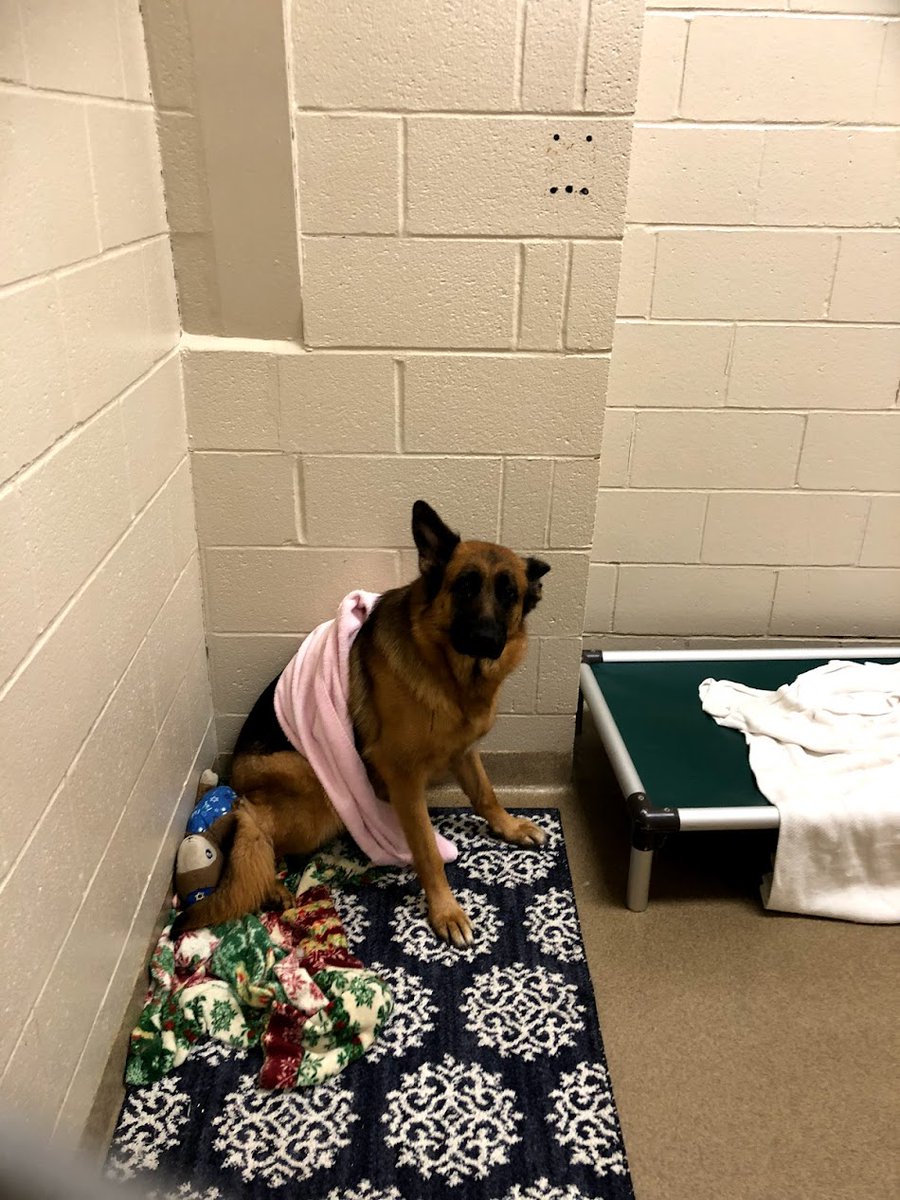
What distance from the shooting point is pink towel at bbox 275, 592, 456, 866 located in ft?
6.99

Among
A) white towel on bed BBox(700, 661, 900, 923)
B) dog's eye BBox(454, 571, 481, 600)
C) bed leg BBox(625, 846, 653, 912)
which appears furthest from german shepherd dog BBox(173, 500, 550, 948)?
white towel on bed BBox(700, 661, 900, 923)

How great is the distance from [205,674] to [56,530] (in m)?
1.08

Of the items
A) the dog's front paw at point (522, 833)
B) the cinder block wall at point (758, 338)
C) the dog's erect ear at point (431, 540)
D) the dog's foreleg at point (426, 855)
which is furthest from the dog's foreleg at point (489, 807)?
the cinder block wall at point (758, 338)

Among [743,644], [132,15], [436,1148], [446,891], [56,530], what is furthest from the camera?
[743,644]

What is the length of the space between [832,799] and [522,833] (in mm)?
797

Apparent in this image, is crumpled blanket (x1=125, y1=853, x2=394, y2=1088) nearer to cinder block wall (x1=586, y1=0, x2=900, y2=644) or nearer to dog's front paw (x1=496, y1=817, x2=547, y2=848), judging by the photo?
dog's front paw (x1=496, y1=817, x2=547, y2=848)

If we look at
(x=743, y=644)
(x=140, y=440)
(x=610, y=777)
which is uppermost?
(x=140, y=440)

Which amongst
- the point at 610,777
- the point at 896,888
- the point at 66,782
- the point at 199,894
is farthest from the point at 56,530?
the point at 896,888

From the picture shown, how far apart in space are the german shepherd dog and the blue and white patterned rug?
0.17 m

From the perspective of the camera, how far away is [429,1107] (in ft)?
5.42

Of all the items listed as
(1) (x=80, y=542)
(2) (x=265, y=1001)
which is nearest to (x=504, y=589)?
(1) (x=80, y=542)

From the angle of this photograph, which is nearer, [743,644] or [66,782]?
[66,782]

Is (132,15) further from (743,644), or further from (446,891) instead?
(743,644)

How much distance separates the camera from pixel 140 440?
1.82m
